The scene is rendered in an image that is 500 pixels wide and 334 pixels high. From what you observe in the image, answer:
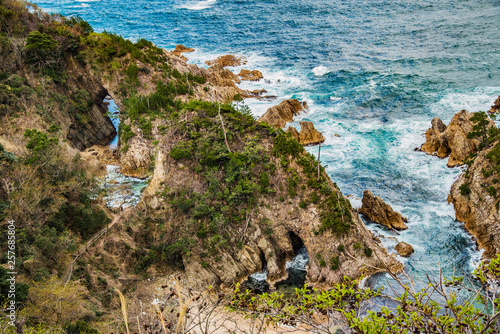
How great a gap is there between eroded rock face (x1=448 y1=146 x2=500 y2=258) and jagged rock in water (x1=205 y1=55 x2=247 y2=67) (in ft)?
146

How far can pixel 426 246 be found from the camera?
27.3m

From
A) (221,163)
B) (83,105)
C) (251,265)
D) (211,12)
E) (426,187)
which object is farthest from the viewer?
(211,12)

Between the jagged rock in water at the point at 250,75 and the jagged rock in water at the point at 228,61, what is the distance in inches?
201

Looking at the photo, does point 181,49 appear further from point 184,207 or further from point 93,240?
point 93,240

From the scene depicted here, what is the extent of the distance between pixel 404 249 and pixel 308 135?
19.2m

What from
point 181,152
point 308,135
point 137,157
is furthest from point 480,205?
point 137,157

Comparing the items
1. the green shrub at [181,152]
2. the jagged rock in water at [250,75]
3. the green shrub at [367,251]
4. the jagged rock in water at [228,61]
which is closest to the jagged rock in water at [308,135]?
the green shrub at [181,152]

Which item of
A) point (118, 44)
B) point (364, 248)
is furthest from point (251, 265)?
point (118, 44)

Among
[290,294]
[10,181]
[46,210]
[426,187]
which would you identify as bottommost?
[290,294]

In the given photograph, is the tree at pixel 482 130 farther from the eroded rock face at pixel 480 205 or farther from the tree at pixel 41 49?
the tree at pixel 41 49

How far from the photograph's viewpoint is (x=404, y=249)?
26.5 meters

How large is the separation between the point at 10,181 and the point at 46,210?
2.96 m

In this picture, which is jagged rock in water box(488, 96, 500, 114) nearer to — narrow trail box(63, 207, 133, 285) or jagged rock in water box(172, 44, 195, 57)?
narrow trail box(63, 207, 133, 285)

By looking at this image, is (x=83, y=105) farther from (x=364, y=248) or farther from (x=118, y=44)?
(x=364, y=248)
